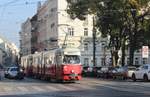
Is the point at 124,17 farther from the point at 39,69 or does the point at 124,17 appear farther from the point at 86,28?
the point at 86,28

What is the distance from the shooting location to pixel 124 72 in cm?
5734

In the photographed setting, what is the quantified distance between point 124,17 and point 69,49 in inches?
725

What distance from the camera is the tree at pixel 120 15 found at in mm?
60928

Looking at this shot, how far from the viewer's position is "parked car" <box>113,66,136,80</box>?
2216 inches

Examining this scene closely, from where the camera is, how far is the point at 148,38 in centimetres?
6450

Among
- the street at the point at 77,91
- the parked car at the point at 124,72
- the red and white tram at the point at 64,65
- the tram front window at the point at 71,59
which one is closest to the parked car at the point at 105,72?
the parked car at the point at 124,72

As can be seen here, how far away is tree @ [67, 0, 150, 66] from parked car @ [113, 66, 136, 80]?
471 cm

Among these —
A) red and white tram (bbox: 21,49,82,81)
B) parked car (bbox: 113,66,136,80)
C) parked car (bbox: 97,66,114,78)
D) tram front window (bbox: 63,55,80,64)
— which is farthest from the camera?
parked car (bbox: 97,66,114,78)

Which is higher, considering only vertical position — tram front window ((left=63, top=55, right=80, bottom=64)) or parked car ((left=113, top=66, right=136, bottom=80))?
tram front window ((left=63, top=55, right=80, bottom=64))

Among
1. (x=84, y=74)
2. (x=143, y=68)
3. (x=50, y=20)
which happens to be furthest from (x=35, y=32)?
(x=143, y=68)

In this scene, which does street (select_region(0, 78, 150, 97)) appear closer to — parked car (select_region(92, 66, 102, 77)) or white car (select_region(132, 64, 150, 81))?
white car (select_region(132, 64, 150, 81))

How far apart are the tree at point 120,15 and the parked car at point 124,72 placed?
4.71m

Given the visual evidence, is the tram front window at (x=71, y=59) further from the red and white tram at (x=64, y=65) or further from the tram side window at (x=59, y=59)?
the tram side window at (x=59, y=59)

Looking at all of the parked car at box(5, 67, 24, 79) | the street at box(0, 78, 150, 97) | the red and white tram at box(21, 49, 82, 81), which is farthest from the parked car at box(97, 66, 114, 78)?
the street at box(0, 78, 150, 97)
